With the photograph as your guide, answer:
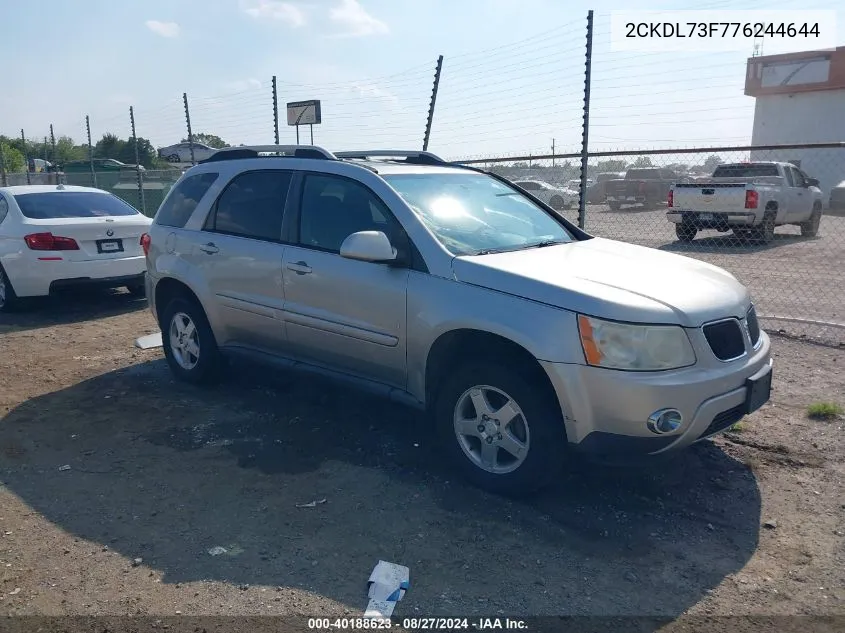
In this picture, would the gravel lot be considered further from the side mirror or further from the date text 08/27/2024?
the date text 08/27/2024

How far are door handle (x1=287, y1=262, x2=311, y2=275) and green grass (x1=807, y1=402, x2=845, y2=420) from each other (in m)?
3.61

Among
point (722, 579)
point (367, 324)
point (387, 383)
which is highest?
point (367, 324)

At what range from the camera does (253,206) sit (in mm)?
5527

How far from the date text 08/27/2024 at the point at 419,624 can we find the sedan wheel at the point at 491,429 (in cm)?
103

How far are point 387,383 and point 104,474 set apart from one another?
177cm

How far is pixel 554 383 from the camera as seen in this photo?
3.72m

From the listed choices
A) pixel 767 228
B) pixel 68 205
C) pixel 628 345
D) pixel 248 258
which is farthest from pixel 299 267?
pixel 767 228

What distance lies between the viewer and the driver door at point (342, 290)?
177 inches

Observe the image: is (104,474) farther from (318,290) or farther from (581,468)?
(581,468)

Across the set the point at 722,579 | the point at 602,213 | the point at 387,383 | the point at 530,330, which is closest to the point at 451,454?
the point at 387,383

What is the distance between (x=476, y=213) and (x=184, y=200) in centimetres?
263

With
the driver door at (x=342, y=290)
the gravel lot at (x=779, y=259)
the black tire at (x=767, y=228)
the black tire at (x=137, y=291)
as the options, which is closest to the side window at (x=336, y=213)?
the driver door at (x=342, y=290)

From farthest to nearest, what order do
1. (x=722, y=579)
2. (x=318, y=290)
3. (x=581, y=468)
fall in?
(x=318, y=290), (x=581, y=468), (x=722, y=579)

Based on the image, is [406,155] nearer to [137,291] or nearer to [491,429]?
[491,429]
